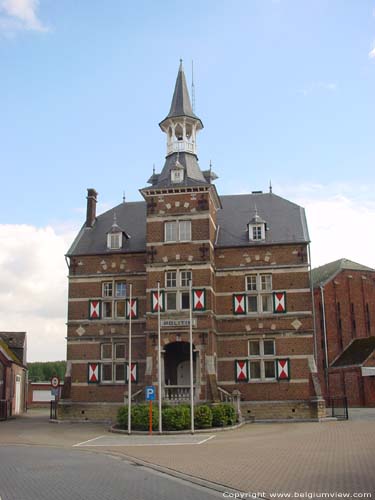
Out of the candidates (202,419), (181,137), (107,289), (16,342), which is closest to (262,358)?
(202,419)

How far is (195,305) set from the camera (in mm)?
33156

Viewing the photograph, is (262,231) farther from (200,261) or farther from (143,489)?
(143,489)

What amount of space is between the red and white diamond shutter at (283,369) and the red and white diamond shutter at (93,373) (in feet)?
34.2

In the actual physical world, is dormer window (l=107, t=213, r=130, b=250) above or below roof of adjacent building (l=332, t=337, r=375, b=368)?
above

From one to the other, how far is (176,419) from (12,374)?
20.8 m

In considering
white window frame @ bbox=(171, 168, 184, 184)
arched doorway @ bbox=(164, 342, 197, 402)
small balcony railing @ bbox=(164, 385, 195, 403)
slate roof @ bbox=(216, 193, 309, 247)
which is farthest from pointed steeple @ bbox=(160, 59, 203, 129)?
small balcony railing @ bbox=(164, 385, 195, 403)

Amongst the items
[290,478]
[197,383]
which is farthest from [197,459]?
[197,383]

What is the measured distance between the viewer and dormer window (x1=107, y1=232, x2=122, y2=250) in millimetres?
36781

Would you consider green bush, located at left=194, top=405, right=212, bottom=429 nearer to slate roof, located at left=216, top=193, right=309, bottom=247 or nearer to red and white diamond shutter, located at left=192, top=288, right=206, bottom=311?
red and white diamond shutter, located at left=192, top=288, right=206, bottom=311

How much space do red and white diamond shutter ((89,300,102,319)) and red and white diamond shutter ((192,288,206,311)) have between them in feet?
20.6

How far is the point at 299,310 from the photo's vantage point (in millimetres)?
34219

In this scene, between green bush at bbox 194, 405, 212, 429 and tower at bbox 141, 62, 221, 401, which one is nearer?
green bush at bbox 194, 405, 212, 429

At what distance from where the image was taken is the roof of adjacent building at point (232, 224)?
3591 centimetres

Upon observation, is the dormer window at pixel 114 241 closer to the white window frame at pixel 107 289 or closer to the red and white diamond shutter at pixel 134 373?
the white window frame at pixel 107 289
